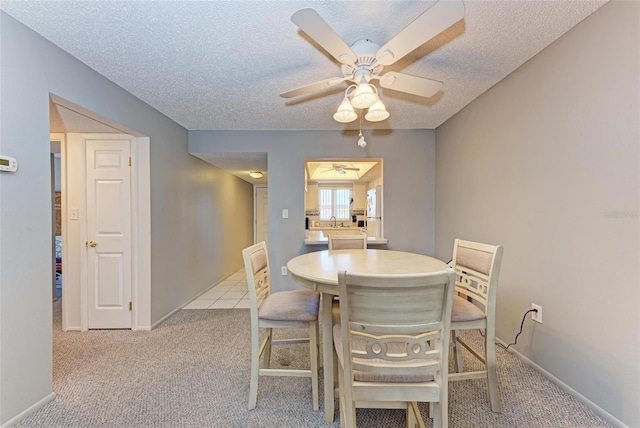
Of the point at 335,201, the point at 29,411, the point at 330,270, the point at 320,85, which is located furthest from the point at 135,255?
the point at 335,201

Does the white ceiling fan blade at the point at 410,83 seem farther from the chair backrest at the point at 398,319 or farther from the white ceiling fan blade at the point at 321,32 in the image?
the chair backrest at the point at 398,319

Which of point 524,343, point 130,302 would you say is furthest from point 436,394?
point 130,302

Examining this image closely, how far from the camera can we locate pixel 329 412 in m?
1.44

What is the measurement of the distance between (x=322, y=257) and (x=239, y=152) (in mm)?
2148

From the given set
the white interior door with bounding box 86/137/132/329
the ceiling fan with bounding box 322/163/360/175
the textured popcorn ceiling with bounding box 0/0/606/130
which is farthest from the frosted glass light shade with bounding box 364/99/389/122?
the ceiling fan with bounding box 322/163/360/175

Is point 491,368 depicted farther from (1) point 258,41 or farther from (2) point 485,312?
(1) point 258,41

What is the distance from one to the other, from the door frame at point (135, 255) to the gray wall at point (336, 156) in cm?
91

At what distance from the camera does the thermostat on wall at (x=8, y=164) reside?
1.39 m

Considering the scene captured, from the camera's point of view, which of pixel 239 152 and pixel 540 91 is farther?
pixel 239 152

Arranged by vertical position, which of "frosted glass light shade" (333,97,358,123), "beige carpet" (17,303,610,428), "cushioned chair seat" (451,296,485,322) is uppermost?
"frosted glass light shade" (333,97,358,123)

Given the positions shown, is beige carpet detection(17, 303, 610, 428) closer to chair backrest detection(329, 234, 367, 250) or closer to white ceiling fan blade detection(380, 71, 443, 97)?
chair backrest detection(329, 234, 367, 250)

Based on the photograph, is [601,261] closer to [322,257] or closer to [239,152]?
[322,257]

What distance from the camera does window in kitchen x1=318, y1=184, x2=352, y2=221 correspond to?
6742mm

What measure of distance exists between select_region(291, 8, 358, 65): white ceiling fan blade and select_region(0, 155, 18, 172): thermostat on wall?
64.8 inches
